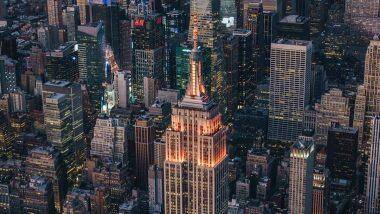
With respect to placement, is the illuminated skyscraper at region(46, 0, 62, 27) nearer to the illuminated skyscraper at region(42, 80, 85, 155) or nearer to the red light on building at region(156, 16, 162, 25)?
the red light on building at region(156, 16, 162, 25)

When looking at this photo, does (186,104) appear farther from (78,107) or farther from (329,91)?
(329,91)

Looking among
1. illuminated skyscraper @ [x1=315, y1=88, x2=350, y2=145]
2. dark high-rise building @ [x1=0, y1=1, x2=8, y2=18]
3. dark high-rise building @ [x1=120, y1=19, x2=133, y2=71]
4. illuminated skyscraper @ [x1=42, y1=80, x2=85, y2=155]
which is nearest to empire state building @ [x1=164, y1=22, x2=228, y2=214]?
illuminated skyscraper @ [x1=42, y1=80, x2=85, y2=155]

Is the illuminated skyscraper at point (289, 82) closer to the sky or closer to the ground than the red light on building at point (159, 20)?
closer to the ground

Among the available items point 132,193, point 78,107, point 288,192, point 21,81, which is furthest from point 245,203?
point 21,81

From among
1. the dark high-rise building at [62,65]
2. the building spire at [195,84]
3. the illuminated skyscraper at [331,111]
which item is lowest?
the illuminated skyscraper at [331,111]

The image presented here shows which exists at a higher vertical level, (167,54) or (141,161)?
(167,54)

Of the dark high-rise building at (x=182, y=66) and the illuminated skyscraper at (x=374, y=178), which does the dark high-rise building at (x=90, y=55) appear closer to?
the dark high-rise building at (x=182, y=66)

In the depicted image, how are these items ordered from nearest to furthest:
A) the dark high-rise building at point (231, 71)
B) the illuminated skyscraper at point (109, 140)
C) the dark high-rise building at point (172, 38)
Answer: the illuminated skyscraper at point (109, 140) → the dark high-rise building at point (231, 71) → the dark high-rise building at point (172, 38)

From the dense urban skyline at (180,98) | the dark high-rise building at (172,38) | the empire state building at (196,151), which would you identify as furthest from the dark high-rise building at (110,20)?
the empire state building at (196,151)
